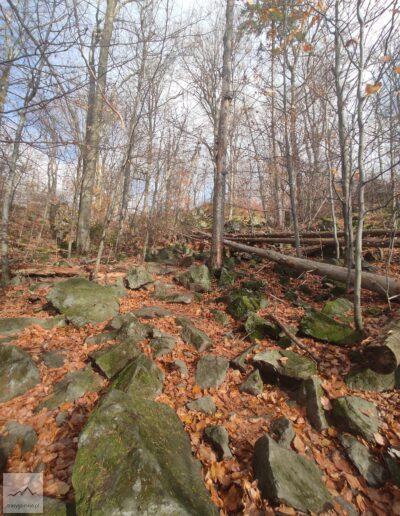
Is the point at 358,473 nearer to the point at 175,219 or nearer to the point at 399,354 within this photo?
the point at 399,354

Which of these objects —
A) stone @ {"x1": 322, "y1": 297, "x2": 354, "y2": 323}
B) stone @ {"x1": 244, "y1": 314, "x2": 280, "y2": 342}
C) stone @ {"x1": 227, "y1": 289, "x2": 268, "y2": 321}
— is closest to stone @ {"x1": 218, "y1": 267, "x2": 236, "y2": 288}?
stone @ {"x1": 227, "y1": 289, "x2": 268, "y2": 321}

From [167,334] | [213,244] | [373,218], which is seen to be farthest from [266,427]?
[373,218]

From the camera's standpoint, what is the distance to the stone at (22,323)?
181 inches

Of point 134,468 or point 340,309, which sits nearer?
point 134,468

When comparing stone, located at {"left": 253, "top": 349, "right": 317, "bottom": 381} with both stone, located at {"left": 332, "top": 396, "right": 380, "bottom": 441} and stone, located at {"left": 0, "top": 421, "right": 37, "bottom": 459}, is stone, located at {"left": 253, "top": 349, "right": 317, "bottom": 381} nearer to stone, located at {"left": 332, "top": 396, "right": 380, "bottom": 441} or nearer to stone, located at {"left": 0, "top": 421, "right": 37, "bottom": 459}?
stone, located at {"left": 332, "top": 396, "right": 380, "bottom": 441}

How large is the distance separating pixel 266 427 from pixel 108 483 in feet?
5.93

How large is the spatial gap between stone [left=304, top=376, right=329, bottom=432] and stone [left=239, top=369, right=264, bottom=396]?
579 millimetres

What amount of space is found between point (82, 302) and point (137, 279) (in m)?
1.84

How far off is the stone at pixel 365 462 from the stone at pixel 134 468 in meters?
1.56

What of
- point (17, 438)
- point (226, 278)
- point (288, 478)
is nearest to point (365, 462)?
point (288, 478)

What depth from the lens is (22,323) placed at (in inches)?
188

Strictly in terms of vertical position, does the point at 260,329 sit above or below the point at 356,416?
above

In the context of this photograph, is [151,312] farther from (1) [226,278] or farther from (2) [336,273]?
(2) [336,273]

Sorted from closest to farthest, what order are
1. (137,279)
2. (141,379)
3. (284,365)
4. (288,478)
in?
1. (288,478)
2. (141,379)
3. (284,365)
4. (137,279)
